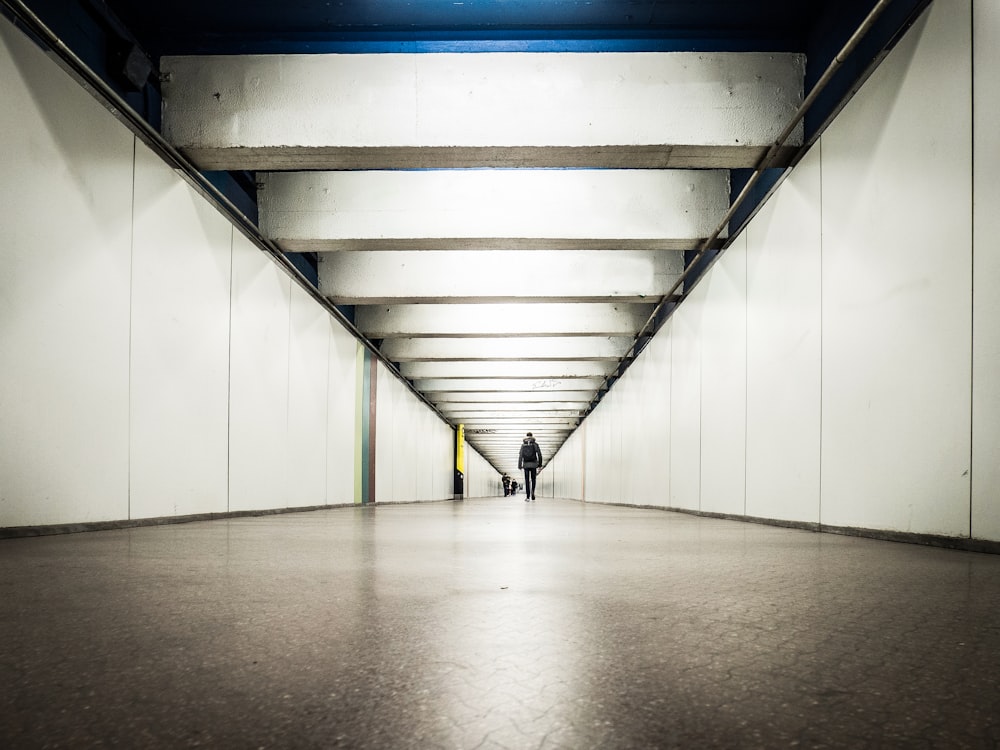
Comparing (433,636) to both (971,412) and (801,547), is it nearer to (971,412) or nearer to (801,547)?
(801,547)

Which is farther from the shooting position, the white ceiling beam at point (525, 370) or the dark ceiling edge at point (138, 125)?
the white ceiling beam at point (525, 370)

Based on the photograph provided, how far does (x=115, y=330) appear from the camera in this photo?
15.2 ft

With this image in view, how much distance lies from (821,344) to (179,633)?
173 inches

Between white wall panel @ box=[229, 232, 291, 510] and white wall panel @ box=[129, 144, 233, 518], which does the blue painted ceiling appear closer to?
white wall panel @ box=[129, 144, 233, 518]

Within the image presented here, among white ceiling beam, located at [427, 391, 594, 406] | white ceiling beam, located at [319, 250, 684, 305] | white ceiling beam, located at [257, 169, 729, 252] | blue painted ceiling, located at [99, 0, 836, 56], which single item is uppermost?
blue painted ceiling, located at [99, 0, 836, 56]

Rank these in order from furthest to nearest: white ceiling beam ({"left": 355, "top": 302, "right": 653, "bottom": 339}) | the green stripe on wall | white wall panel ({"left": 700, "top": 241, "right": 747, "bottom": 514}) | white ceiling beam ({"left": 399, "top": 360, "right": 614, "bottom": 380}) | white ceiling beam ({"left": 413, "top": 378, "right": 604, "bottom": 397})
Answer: white ceiling beam ({"left": 413, "top": 378, "right": 604, "bottom": 397})
white ceiling beam ({"left": 399, "top": 360, "right": 614, "bottom": 380})
the green stripe on wall
white ceiling beam ({"left": 355, "top": 302, "right": 653, "bottom": 339})
white wall panel ({"left": 700, "top": 241, "right": 747, "bottom": 514})

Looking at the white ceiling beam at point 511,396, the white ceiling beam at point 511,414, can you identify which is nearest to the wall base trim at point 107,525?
the white ceiling beam at point 511,396

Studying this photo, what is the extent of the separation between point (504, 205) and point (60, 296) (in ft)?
13.1

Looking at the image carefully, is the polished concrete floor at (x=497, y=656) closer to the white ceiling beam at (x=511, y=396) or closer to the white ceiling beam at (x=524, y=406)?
the white ceiling beam at (x=511, y=396)

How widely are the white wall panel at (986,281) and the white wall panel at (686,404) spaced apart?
4.96 m

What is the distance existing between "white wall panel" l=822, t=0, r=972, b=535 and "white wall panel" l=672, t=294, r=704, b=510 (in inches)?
139

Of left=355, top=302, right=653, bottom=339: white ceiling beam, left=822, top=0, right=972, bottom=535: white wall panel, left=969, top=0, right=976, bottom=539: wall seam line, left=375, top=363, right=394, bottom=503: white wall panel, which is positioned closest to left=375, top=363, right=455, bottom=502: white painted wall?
left=375, top=363, right=394, bottom=503: white wall panel

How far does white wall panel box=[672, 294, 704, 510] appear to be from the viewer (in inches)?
324

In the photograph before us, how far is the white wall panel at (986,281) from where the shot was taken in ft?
9.90
